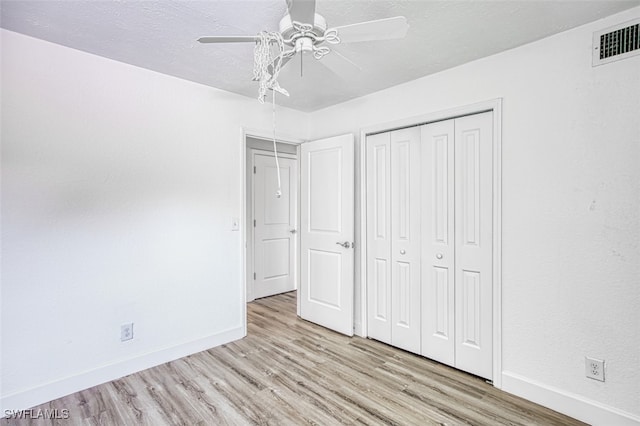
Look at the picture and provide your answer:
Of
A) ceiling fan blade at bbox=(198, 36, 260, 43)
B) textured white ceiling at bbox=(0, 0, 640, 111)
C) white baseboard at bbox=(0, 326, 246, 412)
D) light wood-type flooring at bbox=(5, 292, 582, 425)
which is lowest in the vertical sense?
light wood-type flooring at bbox=(5, 292, 582, 425)

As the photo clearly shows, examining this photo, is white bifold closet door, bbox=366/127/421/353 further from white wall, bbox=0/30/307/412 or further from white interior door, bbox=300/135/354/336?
white wall, bbox=0/30/307/412

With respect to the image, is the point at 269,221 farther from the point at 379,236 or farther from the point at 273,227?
the point at 379,236

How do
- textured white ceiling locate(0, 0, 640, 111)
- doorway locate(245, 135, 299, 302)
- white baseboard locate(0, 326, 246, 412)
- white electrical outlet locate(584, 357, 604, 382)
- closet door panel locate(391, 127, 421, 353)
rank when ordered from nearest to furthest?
textured white ceiling locate(0, 0, 640, 111) → white electrical outlet locate(584, 357, 604, 382) → white baseboard locate(0, 326, 246, 412) → closet door panel locate(391, 127, 421, 353) → doorway locate(245, 135, 299, 302)

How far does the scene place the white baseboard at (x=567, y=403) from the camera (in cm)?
183

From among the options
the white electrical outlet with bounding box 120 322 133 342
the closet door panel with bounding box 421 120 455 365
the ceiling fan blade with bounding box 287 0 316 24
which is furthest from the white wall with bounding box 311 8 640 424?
the white electrical outlet with bounding box 120 322 133 342

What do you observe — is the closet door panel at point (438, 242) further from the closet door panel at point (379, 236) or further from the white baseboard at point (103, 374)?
the white baseboard at point (103, 374)

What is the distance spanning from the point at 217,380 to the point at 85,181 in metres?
1.78

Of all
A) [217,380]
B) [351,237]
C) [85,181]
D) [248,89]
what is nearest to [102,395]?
[217,380]

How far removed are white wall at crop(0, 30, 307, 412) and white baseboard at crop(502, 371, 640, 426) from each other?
93.4 inches

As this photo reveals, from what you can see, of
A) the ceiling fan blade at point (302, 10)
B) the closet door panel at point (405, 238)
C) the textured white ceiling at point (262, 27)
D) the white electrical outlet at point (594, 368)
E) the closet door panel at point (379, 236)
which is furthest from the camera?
the closet door panel at point (379, 236)

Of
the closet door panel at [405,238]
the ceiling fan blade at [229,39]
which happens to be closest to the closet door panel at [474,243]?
the closet door panel at [405,238]

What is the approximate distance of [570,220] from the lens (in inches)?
79.4

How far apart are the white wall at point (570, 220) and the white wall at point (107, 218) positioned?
238cm

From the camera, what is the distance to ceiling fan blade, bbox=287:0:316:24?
1.25m
